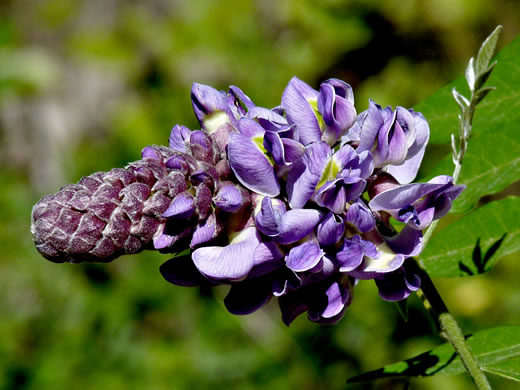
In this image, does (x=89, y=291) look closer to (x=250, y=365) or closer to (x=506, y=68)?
(x=250, y=365)

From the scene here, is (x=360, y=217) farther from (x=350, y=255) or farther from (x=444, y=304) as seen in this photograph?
(x=444, y=304)

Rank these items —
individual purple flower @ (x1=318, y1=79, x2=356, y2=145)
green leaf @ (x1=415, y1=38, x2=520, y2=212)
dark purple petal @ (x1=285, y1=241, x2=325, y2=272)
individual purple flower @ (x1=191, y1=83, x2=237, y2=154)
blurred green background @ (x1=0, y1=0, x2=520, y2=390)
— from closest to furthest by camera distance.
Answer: dark purple petal @ (x1=285, y1=241, x2=325, y2=272)
individual purple flower @ (x1=318, y1=79, x2=356, y2=145)
individual purple flower @ (x1=191, y1=83, x2=237, y2=154)
green leaf @ (x1=415, y1=38, x2=520, y2=212)
blurred green background @ (x1=0, y1=0, x2=520, y2=390)

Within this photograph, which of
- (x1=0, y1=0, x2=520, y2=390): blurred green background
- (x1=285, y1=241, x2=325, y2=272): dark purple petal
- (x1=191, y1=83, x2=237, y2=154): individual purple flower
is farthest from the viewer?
(x1=0, y1=0, x2=520, y2=390): blurred green background

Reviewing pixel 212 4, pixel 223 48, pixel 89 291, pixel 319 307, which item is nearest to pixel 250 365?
pixel 89 291

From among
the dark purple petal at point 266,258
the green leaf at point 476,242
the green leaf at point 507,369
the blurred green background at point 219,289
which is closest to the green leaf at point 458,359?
the green leaf at point 507,369

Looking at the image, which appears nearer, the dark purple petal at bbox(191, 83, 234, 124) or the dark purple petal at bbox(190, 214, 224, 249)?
the dark purple petal at bbox(190, 214, 224, 249)

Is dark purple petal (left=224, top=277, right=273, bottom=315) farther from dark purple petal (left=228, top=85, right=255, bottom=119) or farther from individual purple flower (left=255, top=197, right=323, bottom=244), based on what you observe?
dark purple petal (left=228, top=85, right=255, bottom=119)

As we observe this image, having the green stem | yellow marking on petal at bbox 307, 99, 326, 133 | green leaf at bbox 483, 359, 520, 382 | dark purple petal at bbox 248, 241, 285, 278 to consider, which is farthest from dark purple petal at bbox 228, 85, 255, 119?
green leaf at bbox 483, 359, 520, 382
